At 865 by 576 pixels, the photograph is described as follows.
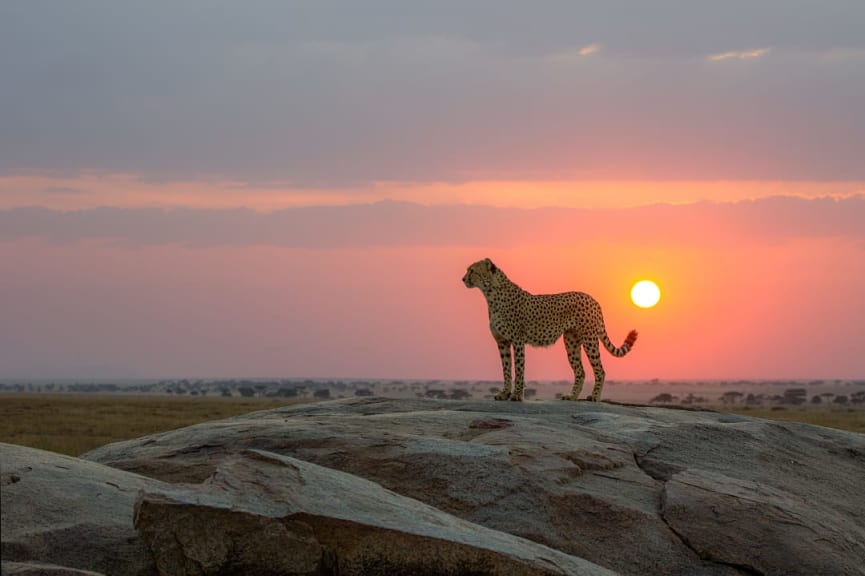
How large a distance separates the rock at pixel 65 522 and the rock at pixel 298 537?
1.97 feet

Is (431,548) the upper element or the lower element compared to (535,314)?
lower

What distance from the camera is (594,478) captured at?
11156 mm

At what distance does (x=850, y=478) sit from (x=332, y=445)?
678cm

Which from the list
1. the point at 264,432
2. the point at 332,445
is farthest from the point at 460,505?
the point at 264,432

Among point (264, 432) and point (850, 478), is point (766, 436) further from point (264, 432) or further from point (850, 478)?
point (264, 432)

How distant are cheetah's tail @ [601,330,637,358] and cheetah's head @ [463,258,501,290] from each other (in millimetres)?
2390

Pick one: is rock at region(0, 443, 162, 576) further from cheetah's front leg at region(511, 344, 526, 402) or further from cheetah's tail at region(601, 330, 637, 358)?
cheetah's tail at region(601, 330, 637, 358)

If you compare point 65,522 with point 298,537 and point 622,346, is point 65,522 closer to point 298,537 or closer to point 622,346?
point 298,537

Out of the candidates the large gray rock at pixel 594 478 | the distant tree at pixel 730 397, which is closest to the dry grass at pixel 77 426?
the large gray rock at pixel 594 478

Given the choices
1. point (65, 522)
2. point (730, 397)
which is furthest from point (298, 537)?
point (730, 397)

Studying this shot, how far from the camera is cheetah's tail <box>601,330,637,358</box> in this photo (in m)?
18.3

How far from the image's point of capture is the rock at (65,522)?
8156 mm

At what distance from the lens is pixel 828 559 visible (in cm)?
1060

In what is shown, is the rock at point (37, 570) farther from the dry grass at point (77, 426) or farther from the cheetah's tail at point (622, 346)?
the dry grass at point (77, 426)
